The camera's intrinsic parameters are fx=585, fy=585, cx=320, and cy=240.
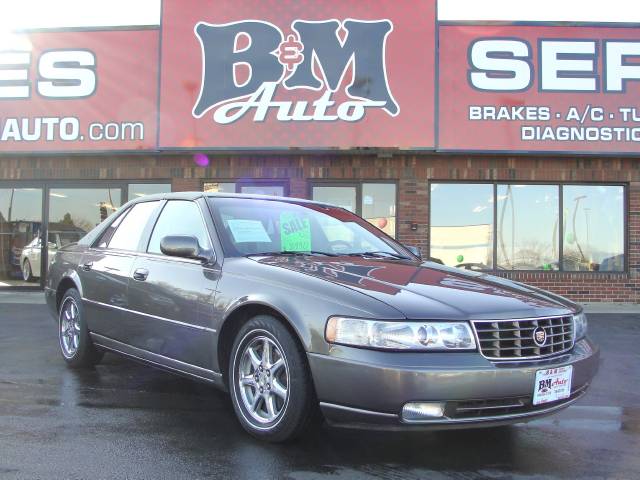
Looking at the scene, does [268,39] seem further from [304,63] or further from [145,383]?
[145,383]

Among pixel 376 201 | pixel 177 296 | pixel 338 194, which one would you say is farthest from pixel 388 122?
pixel 177 296

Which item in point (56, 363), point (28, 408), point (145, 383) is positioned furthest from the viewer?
point (56, 363)

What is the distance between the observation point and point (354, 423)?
291 centimetres

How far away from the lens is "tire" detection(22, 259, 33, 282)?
12.2m

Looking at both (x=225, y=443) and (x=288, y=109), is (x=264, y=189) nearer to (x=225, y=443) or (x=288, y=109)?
(x=288, y=109)

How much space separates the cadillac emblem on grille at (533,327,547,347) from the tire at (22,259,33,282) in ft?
37.8

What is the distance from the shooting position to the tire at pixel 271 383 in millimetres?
3086

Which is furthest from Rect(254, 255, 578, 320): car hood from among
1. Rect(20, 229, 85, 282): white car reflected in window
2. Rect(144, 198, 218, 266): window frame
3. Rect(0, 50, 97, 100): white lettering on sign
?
Rect(20, 229, 85, 282): white car reflected in window

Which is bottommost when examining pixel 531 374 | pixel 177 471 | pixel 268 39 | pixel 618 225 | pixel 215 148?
pixel 177 471

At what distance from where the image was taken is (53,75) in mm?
11352

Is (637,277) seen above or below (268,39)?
below

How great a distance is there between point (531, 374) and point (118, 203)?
10.3m

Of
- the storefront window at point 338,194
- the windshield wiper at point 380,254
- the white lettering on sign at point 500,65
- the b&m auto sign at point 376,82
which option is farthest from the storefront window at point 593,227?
the windshield wiper at point 380,254

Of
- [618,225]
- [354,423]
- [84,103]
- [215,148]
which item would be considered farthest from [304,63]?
[354,423]
